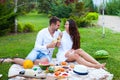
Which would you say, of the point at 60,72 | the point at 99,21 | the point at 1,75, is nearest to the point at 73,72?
the point at 60,72

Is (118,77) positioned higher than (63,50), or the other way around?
(63,50)

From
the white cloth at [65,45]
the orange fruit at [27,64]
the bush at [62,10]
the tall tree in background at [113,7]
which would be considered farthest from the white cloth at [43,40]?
the tall tree in background at [113,7]

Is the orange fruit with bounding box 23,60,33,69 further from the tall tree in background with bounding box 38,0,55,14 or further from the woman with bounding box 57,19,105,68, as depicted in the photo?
the tall tree in background with bounding box 38,0,55,14

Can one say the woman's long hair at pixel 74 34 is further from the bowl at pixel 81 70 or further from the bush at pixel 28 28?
the bush at pixel 28 28

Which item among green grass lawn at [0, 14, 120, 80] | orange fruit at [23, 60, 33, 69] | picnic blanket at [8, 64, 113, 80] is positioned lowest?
green grass lawn at [0, 14, 120, 80]

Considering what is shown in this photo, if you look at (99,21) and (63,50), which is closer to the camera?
(63,50)

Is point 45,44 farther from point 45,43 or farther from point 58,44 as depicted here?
point 58,44

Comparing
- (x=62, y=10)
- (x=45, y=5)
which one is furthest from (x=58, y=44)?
(x=45, y=5)

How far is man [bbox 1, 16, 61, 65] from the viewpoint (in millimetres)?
7066

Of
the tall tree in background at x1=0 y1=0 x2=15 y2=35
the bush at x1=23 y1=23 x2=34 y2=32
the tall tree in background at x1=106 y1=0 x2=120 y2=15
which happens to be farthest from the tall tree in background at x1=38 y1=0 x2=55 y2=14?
the tall tree in background at x1=0 y1=0 x2=15 y2=35

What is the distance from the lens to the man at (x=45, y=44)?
7066 millimetres

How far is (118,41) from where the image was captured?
11.6 meters

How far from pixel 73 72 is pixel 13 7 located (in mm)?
7645

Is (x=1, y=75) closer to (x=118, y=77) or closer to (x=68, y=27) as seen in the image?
(x=68, y=27)
